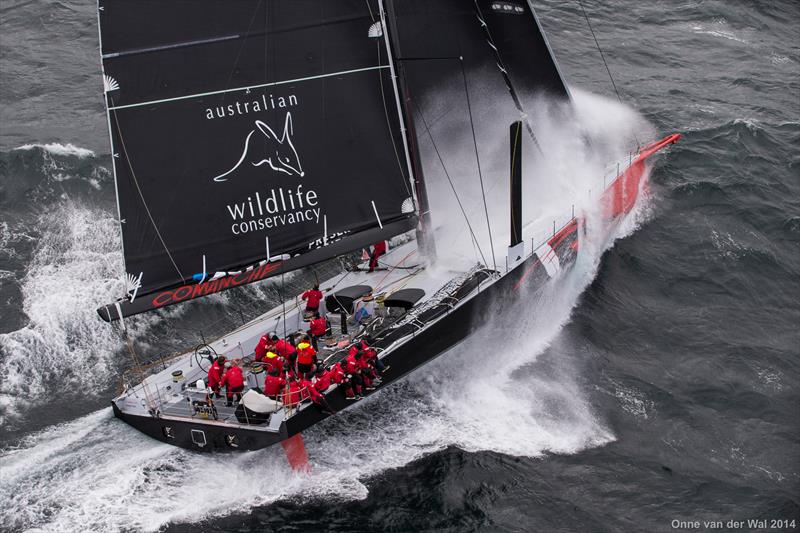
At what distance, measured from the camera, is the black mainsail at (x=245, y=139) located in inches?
778

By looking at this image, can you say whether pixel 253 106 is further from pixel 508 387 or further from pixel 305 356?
pixel 508 387

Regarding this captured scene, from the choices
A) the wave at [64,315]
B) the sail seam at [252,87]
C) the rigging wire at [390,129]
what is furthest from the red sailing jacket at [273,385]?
the sail seam at [252,87]

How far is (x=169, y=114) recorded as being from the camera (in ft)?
65.9

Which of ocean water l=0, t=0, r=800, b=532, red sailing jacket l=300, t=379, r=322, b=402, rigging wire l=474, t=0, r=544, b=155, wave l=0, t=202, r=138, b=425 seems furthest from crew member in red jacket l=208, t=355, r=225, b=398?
rigging wire l=474, t=0, r=544, b=155

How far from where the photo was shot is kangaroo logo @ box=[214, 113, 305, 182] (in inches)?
819

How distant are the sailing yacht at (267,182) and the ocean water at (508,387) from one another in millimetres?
1179

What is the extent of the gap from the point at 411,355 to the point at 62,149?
16.2 meters

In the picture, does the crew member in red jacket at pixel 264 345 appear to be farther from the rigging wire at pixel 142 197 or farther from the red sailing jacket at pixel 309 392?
the rigging wire at pixel 142 197

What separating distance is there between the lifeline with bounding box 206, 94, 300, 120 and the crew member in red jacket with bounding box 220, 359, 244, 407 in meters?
5.26

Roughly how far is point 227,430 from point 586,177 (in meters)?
12.7

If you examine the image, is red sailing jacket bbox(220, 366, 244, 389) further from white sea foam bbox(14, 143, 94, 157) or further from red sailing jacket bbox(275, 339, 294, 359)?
white sea foam bbox(14, 143, 94, 157)

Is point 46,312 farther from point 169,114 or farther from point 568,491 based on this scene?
point 568,491

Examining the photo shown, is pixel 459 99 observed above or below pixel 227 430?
above

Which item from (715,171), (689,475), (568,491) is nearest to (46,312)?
(568,491)
